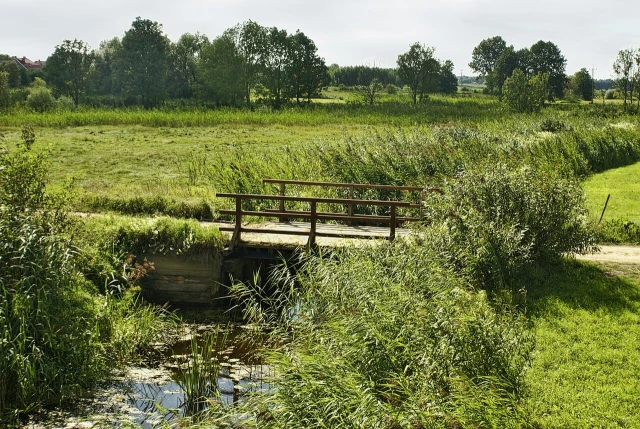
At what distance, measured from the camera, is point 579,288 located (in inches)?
553

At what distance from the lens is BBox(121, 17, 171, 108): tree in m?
68.6

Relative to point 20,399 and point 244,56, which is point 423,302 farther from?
point 244,56

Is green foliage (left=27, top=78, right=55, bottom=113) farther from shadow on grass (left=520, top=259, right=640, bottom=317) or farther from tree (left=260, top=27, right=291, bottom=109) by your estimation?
shadow on grass (left=520, top=259, right=640, bottom=317)

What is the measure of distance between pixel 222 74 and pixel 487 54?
81059mm

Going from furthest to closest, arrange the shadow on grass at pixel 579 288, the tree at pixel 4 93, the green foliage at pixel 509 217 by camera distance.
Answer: the tree at pixel 4 93 → the green foliage at pixel 509 217 → the shadow on grass at pixel 579 288

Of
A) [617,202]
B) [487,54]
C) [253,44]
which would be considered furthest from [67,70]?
[487,54]

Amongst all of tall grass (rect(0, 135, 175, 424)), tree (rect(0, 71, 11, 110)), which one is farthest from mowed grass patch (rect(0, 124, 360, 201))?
tree (rect(0, 71, 11, 110))

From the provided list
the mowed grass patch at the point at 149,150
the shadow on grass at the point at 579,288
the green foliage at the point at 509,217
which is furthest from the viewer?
the mowed grass patch at the point at 149,150

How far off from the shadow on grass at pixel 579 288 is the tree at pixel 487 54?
4824 inches

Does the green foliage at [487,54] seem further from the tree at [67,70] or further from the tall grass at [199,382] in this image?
the tall grass at [199,382]

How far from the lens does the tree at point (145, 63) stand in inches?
2702

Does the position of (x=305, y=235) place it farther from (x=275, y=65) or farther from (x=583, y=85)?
(x=583, y=85)

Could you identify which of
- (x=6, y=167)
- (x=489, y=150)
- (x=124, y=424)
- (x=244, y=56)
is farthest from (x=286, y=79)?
(x=124, y=424)

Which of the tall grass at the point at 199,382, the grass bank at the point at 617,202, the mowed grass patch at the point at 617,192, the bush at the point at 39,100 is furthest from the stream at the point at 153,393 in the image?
the bush at the point at 39,100
